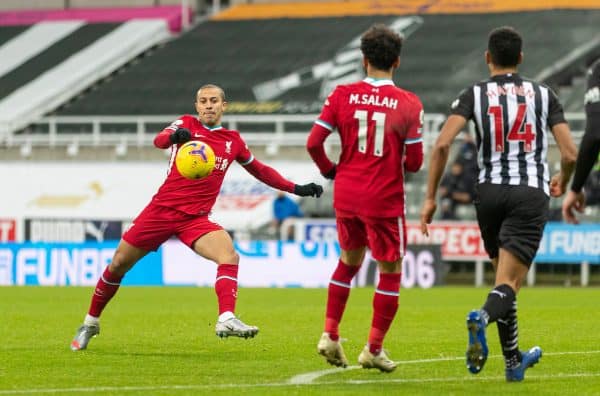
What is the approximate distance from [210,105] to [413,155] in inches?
103

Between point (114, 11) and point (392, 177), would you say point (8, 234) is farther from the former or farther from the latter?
point (392, 177)

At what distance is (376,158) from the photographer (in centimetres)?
871

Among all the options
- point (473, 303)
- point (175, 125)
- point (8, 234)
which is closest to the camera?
point (175, 125)

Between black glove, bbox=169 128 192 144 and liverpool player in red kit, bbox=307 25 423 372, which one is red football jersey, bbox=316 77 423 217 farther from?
black glove, bbox=169 128 192 144

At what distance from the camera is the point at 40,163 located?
1400 inches

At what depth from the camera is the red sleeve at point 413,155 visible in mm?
8695

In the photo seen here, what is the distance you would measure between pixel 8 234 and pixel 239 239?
5.33 m

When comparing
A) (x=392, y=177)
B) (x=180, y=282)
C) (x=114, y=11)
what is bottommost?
(x=180, y=282)

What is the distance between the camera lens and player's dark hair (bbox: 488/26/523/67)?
827 centimetres

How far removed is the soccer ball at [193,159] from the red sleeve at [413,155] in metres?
2.49

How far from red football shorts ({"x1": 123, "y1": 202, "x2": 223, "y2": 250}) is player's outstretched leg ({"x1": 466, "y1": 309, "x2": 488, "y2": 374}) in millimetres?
3487

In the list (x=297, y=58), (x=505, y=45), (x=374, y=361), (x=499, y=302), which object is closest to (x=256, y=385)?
(x=374, y=361)

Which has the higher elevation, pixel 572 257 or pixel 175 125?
pixel 175 125

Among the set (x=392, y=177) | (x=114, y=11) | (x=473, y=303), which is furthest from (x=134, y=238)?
(x=114, y=11)
